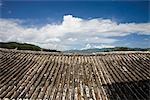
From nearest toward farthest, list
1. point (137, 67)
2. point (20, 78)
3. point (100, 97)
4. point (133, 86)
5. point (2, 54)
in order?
1. point (100, 97)
2. point (133, 86)
3. point (20, 78)
4. point (137, 67)
5. point (2, 54)

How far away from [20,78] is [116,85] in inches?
189

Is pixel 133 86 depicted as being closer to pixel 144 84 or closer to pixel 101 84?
pixel 144 84

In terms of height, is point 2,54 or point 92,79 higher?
point 2,54

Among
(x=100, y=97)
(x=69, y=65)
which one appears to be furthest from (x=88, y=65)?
(x=100, y=97)

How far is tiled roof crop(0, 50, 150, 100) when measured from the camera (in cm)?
1132

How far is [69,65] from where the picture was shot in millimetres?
15633

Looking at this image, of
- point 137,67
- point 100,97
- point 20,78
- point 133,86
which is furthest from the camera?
point 137,67

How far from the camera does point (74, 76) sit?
13.8 metres

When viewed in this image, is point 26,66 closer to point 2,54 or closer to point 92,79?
point 2,54

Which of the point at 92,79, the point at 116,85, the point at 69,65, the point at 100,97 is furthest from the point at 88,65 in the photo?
the point at 100,97

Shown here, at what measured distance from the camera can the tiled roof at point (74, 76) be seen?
1132 cm

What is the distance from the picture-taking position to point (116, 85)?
40.4 ft

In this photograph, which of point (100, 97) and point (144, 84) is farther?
point (144, 84)

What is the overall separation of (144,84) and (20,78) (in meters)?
6.13
